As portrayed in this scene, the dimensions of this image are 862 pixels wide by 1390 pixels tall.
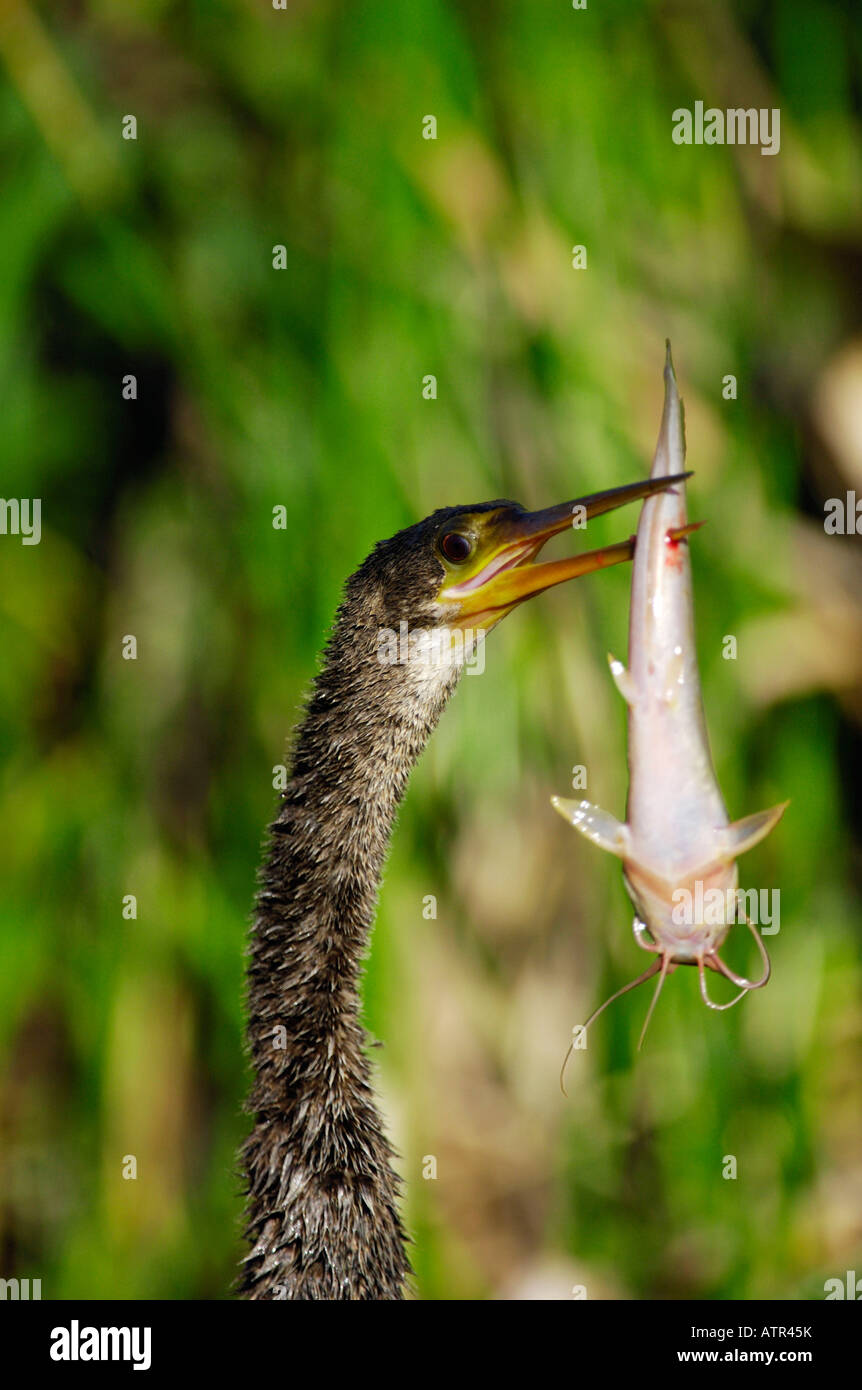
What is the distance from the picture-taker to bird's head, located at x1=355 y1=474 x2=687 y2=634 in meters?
1.43

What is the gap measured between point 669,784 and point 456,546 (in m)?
0.38

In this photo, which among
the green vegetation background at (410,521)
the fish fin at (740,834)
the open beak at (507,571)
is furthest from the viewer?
the green vegetation background at (410,521)

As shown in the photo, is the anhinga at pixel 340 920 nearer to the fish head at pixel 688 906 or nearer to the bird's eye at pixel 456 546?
the bird's eye at pixel 456 546

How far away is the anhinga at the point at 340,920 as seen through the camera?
1.47 metres

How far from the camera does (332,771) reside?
153 centimetres

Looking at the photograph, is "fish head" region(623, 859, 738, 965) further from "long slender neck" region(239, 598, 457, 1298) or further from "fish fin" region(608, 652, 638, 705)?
"long slender neck" region(239, 598, 457, 1298)

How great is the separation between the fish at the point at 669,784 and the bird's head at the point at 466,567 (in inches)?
5.9

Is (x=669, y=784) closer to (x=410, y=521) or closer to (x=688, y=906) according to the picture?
(x=688, y=906)

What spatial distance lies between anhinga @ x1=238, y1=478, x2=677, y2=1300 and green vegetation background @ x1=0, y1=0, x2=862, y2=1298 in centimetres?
51

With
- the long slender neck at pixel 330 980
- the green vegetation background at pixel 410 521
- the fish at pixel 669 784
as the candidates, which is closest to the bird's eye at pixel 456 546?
the long slender neck at pixel 330 980

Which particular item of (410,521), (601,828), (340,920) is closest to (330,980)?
(340,920)

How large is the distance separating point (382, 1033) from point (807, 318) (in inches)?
53.7

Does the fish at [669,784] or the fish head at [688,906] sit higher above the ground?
the fish at [669,784]

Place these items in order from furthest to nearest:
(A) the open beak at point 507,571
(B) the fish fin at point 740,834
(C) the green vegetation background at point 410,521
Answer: (C) the green vegetation background at point 410,521
(A) the open beak at point 507,571
(B) the fish fin at point 740,834
